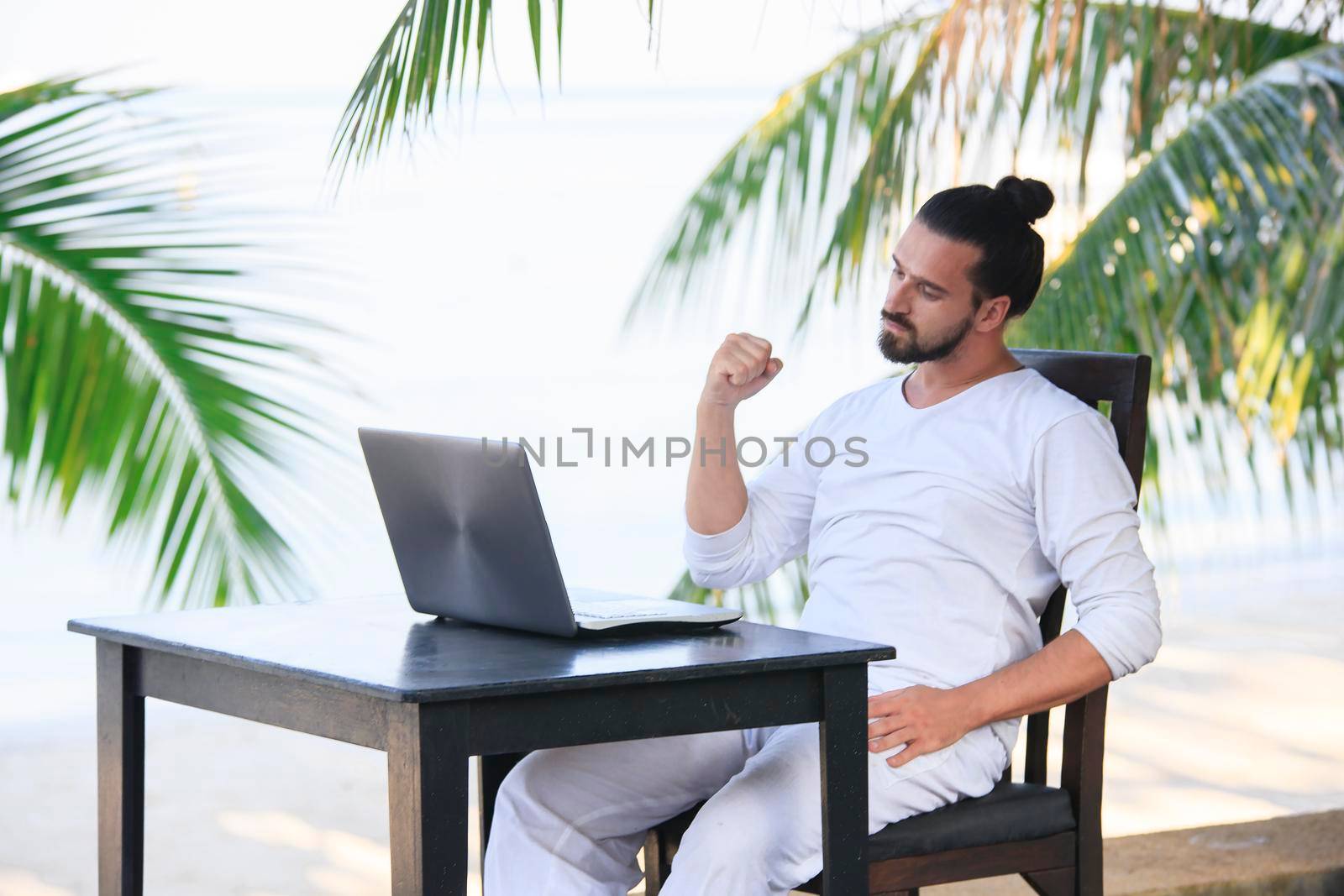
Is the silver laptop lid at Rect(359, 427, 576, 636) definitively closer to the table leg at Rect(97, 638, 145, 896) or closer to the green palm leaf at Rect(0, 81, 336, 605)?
the table leg at Rect(97, 638, 145, 896)

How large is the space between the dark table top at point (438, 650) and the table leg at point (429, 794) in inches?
1.4

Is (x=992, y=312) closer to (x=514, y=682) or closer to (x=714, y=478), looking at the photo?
(x=714, y=478)

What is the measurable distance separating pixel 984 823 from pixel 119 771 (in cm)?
103

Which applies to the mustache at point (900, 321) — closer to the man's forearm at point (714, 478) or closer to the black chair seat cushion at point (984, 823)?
the man's forearm at point (714, 478)

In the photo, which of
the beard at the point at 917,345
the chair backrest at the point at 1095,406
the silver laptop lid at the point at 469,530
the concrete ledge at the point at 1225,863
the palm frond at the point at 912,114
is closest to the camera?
the silver laptop lid at the point at 469,530

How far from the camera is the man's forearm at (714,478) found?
2279mm

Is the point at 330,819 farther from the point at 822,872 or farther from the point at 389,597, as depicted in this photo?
the point at 822,872

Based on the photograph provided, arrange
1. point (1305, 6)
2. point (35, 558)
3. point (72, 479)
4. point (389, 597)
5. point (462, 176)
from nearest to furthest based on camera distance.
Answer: point (389, 597), point (72, 479), point (1305, 6), point (35, 558), point (462, 176)

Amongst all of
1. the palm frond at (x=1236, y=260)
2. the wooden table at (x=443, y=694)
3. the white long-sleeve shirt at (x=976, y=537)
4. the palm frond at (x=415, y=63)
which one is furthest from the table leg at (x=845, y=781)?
the palm frond at (x=1236, y=260)

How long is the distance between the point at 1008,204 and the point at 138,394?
1.73 metres

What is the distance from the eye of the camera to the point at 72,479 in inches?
125

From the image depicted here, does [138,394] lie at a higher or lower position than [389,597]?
higher

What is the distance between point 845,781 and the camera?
5.78ft

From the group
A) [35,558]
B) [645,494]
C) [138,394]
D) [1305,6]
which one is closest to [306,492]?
[138,394]
